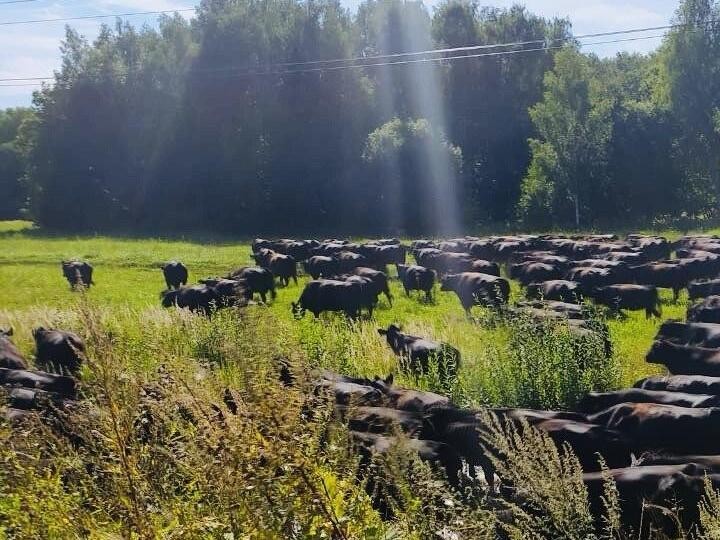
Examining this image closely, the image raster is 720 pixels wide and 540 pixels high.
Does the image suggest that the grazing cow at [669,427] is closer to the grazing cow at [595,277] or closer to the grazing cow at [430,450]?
the grazing cow at [430,450]

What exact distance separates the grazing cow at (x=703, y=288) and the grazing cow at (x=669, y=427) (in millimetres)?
11631

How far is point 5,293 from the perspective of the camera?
87.6ft

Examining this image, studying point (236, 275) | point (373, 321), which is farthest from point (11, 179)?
point (373, 321)

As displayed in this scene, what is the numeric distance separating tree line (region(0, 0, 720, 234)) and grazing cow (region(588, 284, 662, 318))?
27.1 m

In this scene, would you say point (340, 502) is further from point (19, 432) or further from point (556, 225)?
point (556, 225)

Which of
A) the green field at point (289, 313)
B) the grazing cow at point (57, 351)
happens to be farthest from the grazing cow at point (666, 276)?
the grazing cow at point (57, 351)

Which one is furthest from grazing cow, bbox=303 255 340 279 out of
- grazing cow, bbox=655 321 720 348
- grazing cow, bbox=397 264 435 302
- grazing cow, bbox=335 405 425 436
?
grazing cow, bbox=335 405 425 436

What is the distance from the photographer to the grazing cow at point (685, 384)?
923 cm

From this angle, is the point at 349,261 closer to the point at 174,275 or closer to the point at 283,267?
the point at 283,267

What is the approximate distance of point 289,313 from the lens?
20281 mm

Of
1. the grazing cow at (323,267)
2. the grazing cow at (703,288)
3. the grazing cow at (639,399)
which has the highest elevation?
the grazing cow at (323,267)

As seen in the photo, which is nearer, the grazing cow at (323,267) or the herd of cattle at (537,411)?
the herd of cattle at (537,411)

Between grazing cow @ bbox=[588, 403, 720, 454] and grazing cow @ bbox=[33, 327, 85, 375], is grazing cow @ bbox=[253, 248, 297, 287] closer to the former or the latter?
grazing cow @ bbox=[33, 327, 85, 375]

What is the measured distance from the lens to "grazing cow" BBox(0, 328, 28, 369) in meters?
13.6
